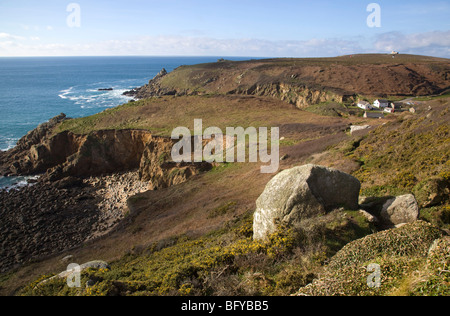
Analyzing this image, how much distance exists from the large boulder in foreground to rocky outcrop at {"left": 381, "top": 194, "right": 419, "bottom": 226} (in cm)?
127

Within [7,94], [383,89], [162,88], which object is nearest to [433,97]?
[383,89]

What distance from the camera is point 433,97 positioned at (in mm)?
65250

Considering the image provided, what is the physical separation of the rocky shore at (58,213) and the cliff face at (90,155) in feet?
6.94

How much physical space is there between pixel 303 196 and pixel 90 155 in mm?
40040

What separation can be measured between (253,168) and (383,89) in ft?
189

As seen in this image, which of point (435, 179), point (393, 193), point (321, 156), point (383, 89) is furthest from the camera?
point (383, 89)

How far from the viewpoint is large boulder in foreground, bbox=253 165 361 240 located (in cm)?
1171

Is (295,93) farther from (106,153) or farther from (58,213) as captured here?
(58,213)

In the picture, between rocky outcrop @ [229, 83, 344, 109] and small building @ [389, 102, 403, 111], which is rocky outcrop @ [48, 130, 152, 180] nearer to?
Result: rocky outcrop @ [229, 83, 344, 109]

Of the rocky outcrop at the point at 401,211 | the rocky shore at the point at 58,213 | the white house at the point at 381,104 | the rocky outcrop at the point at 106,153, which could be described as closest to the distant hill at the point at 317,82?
the white house at the point at 381,104

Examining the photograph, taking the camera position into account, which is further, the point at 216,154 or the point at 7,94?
the point at 7,94

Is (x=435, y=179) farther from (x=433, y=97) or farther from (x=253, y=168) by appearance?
(x=433, y=97)

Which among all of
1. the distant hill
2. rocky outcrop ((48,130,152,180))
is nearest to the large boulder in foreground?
rocky outcrop ((48,130,152,180))

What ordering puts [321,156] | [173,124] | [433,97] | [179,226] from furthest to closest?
[433,97], [173,124], [321,156], [179,226]
